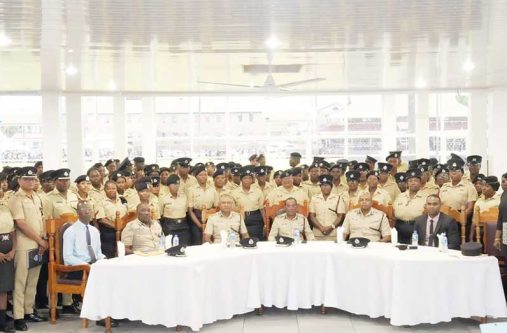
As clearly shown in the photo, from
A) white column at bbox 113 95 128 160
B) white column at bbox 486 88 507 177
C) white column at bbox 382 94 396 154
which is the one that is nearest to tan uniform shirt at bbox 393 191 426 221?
white column at bbox 486 88 507 177

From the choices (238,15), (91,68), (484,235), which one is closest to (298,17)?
(238,15)

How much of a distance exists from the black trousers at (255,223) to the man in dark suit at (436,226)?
237 cm

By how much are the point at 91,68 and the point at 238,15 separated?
5338mm

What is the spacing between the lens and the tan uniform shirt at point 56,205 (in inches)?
287

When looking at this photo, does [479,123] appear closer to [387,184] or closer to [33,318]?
[387,184]

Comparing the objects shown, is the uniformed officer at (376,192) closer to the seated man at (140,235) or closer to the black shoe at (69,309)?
the seated man at (140,235)

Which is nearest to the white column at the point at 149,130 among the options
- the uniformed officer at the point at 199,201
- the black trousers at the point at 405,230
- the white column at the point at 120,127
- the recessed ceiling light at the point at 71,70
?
the white column at the point at 120,127

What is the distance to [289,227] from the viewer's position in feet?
24.5

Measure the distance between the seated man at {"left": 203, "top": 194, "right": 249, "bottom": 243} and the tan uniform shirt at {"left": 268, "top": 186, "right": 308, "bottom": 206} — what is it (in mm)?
1263

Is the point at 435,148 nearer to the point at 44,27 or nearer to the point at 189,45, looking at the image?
the point at 189,45

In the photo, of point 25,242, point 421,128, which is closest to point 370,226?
point 25,242

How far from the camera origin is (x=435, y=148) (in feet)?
61.2

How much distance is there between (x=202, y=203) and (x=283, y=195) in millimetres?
1150

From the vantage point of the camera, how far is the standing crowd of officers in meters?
6.29
